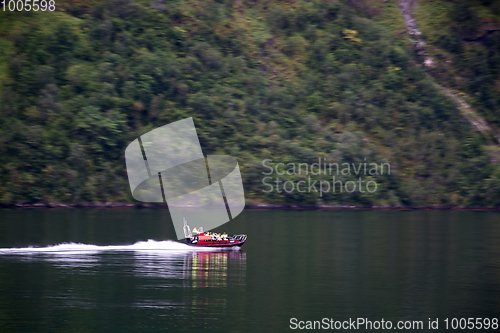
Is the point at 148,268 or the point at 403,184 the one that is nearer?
the point at 148,268

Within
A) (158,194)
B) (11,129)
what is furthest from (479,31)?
→ (11,129)

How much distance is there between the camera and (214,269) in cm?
3538

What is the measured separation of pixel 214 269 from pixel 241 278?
359cm

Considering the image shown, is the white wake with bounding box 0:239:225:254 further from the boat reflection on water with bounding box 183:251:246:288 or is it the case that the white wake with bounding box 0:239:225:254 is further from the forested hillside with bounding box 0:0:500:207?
the forested hillside with bounding box 0:0:500:207

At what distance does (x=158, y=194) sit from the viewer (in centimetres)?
7706

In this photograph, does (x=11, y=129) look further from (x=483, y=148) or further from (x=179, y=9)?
(x=483, y=148)

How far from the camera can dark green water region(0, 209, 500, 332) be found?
2506 cm

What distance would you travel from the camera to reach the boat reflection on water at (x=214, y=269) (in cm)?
3148

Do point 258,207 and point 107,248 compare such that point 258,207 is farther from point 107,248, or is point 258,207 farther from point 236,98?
point 107,248

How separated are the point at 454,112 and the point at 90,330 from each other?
84042 millimetres

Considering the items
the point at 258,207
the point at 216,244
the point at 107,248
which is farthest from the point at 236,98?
the point at 107,248

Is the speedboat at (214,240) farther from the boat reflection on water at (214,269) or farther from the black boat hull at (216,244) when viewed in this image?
the boat reflection on water at (214,269)

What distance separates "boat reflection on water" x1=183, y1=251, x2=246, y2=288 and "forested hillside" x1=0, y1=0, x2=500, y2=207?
39966 mm

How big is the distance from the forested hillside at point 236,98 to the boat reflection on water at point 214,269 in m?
40.0
